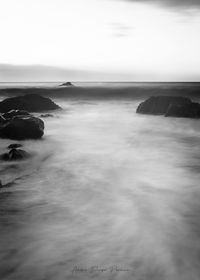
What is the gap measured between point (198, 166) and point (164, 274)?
6.20 meters

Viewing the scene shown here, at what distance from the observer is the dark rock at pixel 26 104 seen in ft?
83.9

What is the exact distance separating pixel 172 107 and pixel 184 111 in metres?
0.94

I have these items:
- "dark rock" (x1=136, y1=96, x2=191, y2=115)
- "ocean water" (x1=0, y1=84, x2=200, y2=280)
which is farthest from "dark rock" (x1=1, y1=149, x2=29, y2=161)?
"dark rock" (x1=136, y1=96, x2=191, y2=115)

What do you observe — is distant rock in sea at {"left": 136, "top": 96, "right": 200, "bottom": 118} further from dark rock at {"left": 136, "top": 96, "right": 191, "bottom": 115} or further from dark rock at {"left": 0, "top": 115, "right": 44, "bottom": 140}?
dark rock at {"left": 0, "top": 115, "right": 44, "bottom": 140}

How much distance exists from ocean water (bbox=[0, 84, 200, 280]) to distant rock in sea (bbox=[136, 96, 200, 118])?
1058cm

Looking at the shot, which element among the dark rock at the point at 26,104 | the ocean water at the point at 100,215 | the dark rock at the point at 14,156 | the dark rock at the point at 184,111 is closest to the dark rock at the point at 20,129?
the ocean water at the point at 100,215

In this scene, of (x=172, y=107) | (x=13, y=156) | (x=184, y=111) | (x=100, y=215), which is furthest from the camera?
(x=172, y=107)

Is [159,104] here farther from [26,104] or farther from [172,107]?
[26,104]

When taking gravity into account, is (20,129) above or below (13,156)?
above

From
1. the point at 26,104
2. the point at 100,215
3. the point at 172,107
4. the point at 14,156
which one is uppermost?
the point at 172,107

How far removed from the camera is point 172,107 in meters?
22.3

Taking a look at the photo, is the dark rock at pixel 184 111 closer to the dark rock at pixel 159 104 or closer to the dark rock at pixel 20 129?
the dark rock at pixel 159 104

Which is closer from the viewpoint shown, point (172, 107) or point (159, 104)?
point (172, 107)

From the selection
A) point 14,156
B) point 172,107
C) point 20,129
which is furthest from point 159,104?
point 14,156
